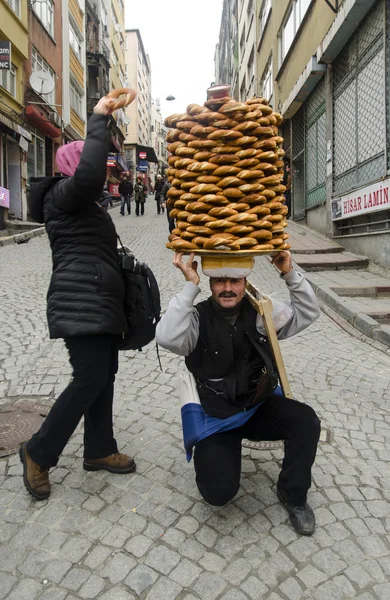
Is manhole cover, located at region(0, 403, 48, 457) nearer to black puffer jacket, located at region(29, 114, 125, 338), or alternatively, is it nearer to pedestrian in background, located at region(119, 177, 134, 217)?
black puffer jacket, located at region(29, 114, 125, 338)

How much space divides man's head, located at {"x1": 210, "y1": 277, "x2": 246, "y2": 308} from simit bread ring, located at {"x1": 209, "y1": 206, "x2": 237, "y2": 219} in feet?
1.29

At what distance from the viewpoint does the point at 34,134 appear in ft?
68.7

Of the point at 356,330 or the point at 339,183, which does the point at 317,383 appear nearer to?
the point at 356,330

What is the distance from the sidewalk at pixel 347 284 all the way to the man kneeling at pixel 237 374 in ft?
11.8

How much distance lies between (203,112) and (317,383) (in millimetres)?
3037

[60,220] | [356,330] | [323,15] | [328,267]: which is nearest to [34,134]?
[323,15]

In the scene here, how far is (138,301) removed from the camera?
2.88 m

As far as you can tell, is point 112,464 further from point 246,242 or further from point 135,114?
point 135,114

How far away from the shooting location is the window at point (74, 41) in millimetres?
26991

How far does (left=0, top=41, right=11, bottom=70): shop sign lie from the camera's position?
15.6 metres

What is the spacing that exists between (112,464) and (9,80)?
18.5m

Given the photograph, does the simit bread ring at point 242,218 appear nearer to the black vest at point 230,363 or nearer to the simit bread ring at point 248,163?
the simit bread ring at point 248,163

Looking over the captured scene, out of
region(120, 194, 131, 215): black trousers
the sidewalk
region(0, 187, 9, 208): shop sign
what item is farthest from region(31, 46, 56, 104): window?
the sidewalk

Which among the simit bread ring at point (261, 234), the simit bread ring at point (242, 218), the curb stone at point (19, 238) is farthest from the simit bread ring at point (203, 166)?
the curb stone at point (19, 238)
